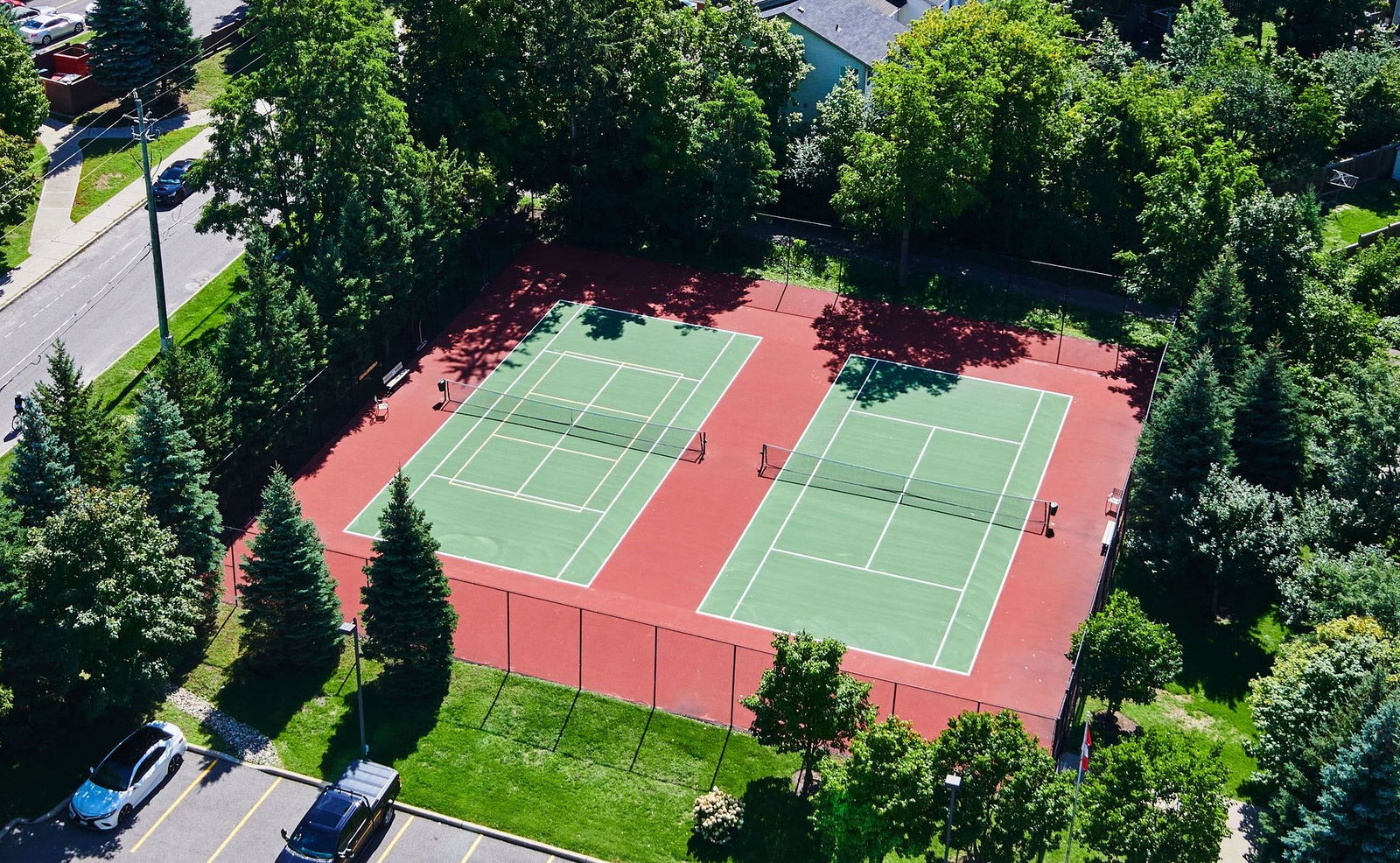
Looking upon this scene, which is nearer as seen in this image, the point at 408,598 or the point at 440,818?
the point at 440,818

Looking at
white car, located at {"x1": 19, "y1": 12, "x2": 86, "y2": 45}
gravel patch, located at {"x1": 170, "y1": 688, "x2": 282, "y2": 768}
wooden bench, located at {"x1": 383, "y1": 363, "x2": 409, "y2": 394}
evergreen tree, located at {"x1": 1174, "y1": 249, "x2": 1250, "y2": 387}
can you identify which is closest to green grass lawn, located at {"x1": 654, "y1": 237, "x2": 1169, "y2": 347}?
evergreen tree, located at {"x1": 1174, "y1": 249, "x2": 1250, "y2": 387}

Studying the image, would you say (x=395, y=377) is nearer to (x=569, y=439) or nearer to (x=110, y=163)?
(x=569, y=439)

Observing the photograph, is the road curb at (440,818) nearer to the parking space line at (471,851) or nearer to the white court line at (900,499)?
the parking space line at (471,851)

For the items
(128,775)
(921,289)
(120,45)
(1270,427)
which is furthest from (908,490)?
(120,45)

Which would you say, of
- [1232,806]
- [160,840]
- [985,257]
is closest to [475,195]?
[985,257]

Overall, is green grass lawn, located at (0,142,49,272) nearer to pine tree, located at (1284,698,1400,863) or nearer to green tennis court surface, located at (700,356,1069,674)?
green tennis court surface, located at (700,356,1069,674)

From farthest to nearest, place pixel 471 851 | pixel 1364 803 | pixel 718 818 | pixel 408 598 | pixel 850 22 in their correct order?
1. pixel 850 22
2. pixel 408 598
3. pixel 471 851
4. pixel 718 818
5. pixel 1364 803

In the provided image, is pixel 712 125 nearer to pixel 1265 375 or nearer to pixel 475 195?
pixel 475 195
